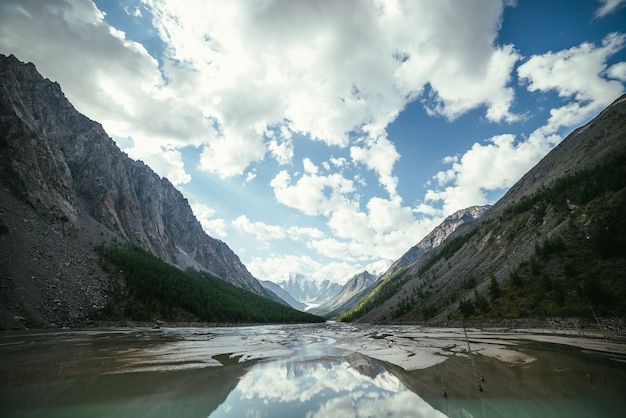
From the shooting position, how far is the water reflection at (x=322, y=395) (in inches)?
443

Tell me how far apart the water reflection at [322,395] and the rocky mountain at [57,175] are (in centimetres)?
5984

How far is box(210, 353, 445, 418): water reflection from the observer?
11242 millimetres

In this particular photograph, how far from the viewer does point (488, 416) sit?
33.4ft

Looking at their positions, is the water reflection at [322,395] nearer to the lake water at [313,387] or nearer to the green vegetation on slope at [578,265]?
the lake water at [313,387]

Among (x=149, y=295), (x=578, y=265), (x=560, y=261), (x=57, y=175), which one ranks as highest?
(x=57, y=175)

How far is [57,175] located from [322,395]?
150253 mm

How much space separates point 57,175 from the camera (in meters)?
116

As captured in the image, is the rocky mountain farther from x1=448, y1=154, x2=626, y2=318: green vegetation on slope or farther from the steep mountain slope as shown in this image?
the steep mountain slope

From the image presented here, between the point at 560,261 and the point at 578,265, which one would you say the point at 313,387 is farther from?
the point at 560,261

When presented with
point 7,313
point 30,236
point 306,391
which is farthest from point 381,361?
point 30,236

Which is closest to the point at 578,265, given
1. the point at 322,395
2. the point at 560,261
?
the point at 560,261

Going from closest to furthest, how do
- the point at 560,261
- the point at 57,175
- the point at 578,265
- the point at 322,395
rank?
the point at 322,395, the point at 578,265, the point at 560,261, the point at 57,175

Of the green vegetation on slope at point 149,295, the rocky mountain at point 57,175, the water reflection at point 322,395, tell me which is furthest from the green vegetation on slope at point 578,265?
the rocky mountain at point 57,175

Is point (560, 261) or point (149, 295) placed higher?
point (560, 261)
